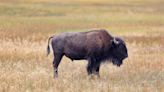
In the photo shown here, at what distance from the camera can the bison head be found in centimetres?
1432

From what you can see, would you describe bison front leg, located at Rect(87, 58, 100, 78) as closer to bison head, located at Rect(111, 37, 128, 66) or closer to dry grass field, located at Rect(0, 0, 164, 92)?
dry grass field, located at Rect(0, 0, 164, 92)

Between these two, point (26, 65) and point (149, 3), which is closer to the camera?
point (26, 65)

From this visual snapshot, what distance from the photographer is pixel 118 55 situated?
14.6 meters

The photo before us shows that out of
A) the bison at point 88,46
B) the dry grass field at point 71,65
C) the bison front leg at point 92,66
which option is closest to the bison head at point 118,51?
the bison at point 88,46

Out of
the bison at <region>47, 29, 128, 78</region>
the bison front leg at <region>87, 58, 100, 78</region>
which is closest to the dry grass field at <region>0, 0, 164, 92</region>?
the bison front leg at <region>87, 58, 100, 78</region>

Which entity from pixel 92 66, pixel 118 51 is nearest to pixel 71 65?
pixel 118 51

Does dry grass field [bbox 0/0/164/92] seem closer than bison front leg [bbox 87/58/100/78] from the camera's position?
Yes

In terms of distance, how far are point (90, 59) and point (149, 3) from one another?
49.4 meters

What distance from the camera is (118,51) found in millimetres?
14531

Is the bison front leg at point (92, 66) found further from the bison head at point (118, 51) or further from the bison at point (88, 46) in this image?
the bison head at point (118, 51)

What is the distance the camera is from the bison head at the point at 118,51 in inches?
564

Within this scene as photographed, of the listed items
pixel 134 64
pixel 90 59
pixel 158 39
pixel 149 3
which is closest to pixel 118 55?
pixel 90 59

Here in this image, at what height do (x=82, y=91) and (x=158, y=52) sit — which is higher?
(x=82, y=91)

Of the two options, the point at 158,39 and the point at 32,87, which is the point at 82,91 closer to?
the point at 32,87
